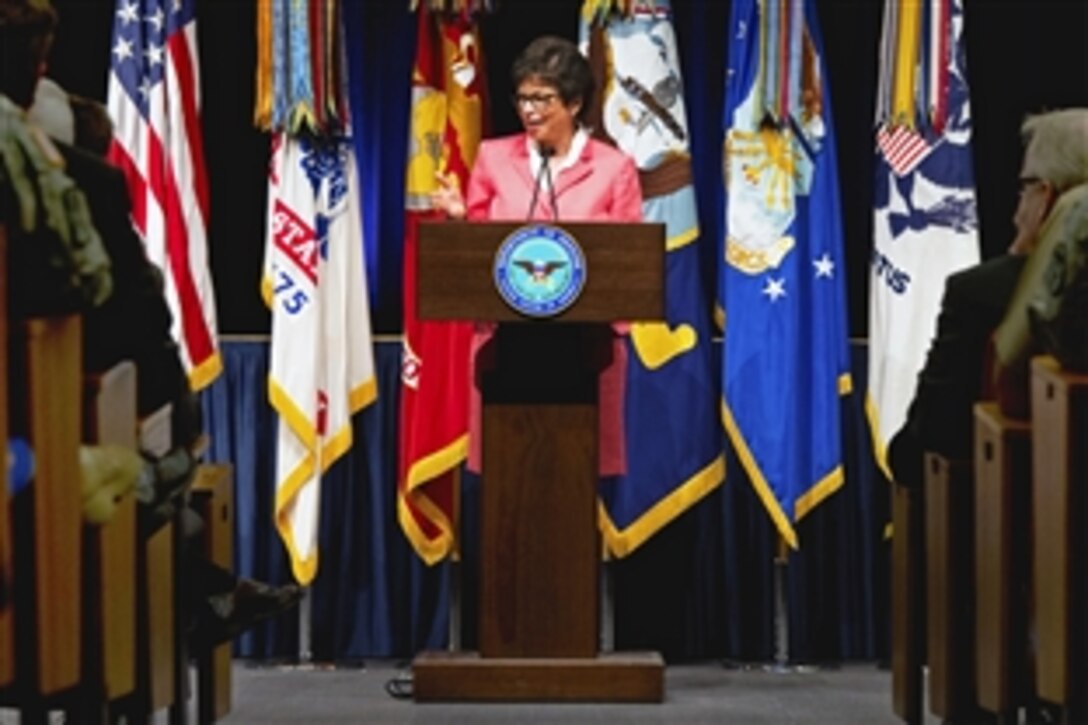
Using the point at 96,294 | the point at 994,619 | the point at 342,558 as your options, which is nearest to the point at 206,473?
the point at 96,294

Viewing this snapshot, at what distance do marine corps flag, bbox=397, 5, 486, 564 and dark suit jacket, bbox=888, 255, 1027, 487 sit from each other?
2.28 meters

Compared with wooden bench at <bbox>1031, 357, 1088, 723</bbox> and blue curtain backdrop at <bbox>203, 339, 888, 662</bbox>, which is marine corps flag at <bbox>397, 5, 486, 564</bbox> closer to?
blue curtain backdrop at <bbox>203, 339, 888, 662</bbox>

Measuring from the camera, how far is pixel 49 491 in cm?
288

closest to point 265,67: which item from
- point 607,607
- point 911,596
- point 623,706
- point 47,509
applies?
point 607,607

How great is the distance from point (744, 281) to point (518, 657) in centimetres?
158

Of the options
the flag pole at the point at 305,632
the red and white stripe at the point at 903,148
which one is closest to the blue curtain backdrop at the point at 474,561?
the flag pole at the point at 305,632

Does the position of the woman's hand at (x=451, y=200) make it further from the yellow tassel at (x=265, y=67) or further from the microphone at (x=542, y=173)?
the yellow tassel at (x=265, y=67)

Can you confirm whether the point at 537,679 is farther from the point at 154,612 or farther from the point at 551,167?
the point at 154,612

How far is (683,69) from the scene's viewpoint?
665cm

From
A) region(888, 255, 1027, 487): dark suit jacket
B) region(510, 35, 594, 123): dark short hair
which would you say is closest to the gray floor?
region(888, 255, 1027, 487): dark suit jacket

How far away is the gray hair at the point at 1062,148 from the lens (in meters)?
3.75

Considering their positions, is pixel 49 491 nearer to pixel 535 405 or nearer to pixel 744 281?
pixel 535 405

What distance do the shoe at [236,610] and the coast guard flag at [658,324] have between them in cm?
218

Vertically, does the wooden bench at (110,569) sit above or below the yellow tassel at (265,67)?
below
